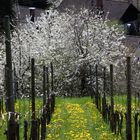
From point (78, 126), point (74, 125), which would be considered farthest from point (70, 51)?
point (78, 126)

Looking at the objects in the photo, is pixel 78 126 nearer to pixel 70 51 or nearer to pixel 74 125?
pixel 74 125

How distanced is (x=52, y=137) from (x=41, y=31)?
2015 centimetres

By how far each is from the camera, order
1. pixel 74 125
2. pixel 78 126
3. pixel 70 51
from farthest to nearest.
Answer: pixel 70 51 → pixel 74 125 → pixel 78 126

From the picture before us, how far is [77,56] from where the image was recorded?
31.0 metres

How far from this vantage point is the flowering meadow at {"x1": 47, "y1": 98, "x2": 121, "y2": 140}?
13.2m

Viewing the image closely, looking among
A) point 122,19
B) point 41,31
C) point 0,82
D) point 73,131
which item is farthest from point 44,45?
point 122,19

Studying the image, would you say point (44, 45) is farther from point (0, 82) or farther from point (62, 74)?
point (0, 82)

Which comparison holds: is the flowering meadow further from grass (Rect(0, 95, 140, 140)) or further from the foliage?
the foliage

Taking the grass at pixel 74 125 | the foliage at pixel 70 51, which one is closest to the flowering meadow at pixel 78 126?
the grass at pixel 74 125

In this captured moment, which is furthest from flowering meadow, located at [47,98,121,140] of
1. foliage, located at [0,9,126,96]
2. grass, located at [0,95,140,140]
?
foliage, located at [0,9,126,96]

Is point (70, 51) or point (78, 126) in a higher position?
point (70, 51)

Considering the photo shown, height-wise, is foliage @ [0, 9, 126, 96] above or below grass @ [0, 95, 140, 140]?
above

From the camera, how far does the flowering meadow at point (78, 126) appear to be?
1316 cm

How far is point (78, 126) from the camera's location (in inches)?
587
